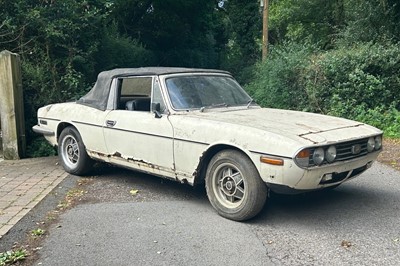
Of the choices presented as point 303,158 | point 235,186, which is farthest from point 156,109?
point 303,158

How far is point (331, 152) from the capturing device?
427 cm

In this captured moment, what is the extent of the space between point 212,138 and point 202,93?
1128 millimetres

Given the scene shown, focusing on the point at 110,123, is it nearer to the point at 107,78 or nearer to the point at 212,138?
the point at 107,78

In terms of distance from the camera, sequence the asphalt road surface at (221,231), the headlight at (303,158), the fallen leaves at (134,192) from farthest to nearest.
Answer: the fallen leaves at (134,192)
the headlight at (303,158)
the asphalt road surface at (221,231)

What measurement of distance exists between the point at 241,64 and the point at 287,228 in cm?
2159

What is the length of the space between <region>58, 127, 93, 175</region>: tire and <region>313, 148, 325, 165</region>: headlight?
3707 mm

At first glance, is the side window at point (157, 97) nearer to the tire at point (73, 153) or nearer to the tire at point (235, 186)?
the tire at point (235, 186)

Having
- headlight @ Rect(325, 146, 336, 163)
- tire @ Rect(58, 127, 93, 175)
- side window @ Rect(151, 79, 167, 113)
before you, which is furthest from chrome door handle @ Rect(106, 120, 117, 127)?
headlight @ Rect(325, 146, 336, 163)

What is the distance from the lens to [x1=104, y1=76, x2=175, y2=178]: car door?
5195 millimetres

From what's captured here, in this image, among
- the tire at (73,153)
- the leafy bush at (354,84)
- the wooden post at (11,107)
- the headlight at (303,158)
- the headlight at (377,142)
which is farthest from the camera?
the leafy bush at (354,84)

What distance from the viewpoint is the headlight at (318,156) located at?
4.15m

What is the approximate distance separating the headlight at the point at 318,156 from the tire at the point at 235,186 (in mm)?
587

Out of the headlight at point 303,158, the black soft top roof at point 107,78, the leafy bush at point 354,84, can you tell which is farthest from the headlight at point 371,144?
the leafy bush at point 354,84

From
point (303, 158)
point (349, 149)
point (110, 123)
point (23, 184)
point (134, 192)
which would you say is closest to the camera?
point (303, 158)
